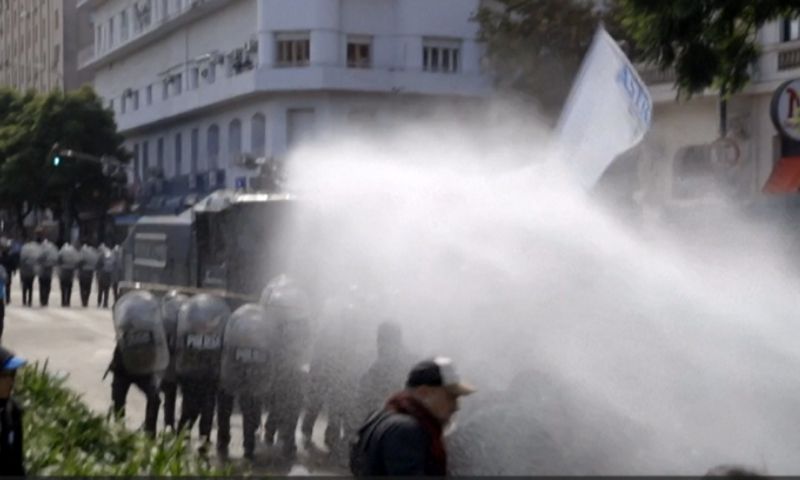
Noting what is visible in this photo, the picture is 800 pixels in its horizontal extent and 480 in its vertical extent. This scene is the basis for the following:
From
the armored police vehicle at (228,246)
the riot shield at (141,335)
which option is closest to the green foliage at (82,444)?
the riot shield at (141,335)

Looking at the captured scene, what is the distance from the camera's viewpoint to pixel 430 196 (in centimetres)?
1413

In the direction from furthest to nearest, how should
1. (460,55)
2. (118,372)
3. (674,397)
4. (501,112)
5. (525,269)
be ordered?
(460,55) < (501,112) < (118,372) < (525,269) < (674,397)

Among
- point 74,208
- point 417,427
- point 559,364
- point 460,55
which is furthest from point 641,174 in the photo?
point 74,208

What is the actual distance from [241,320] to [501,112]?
2979 centimetres

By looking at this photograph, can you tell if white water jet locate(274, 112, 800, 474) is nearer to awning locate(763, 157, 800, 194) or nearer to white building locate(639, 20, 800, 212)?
awning locate(763, 157, 800, 194)

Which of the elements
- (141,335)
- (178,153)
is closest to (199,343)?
(141,335)

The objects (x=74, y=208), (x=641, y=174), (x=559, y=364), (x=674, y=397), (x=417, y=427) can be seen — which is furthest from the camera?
(x=74, y=208)

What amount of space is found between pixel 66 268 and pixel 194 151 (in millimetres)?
20379

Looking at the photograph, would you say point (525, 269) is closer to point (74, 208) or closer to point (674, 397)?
point (674, 397)

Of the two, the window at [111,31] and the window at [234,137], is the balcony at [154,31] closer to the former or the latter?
the window at [111,31]

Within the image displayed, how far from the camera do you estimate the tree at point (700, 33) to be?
47.3 feet

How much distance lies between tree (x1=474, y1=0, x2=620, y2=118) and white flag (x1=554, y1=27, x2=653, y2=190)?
20.9m

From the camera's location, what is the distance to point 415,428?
5703 mm

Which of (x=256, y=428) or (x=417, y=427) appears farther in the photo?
(x=256, y=428)
